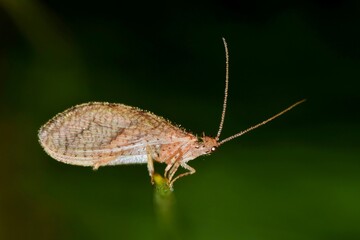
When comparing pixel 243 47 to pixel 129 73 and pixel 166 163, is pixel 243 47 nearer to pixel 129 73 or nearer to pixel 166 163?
pixel 129 73

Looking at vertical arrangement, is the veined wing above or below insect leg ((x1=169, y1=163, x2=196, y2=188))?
above

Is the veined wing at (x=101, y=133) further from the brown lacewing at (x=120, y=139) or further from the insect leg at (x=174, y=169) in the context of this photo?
the insect leg at (x=174, y=169)

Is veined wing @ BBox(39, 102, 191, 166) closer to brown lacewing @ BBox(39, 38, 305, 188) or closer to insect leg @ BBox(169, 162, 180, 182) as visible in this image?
brown lacewing @ BBox(39, 38, 305, 188)

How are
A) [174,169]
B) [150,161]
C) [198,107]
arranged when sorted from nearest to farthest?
[150,161] < [174,169] < [198,107]

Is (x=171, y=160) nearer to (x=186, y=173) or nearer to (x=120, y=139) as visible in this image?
(x=186, y=173)

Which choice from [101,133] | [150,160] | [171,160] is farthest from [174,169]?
[101,133]

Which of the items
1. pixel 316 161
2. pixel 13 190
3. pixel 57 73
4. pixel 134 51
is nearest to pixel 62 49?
pixel 57 73

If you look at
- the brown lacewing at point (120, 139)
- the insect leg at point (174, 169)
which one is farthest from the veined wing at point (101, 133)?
the insect leg at point (174, 169)

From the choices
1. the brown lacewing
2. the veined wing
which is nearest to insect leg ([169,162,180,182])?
the brown lacewing
